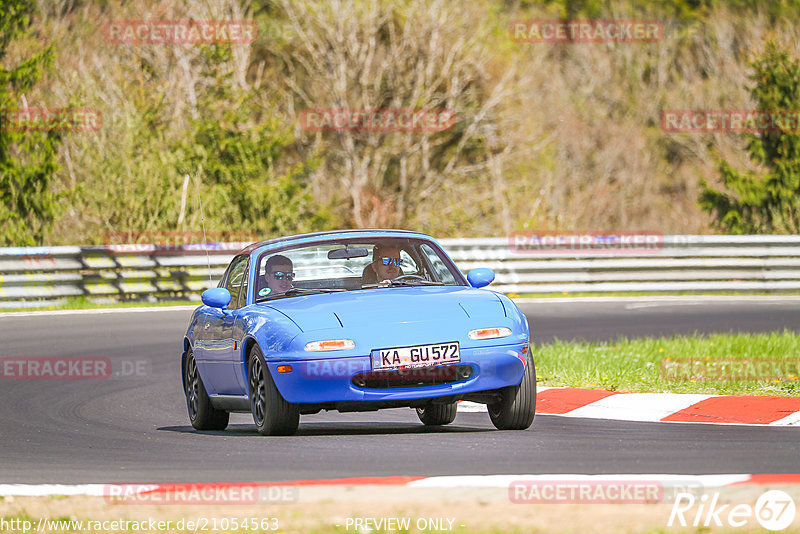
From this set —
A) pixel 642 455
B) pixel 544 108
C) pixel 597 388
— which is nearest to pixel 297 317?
pixel 642 455

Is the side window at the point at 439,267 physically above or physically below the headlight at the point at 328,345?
above

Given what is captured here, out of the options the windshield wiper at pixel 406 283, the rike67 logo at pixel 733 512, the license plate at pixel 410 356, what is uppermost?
the windshield wiper at pixel 406 283

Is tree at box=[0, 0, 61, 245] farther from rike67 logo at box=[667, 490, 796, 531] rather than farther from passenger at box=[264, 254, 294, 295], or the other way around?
rike67 logo at box=[667, 490, 796, 531]

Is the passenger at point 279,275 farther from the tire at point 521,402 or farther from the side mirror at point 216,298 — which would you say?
the tire at point 521,402

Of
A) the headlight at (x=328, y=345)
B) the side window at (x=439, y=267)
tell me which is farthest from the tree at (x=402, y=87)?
the headlight at (x=328, y=345)

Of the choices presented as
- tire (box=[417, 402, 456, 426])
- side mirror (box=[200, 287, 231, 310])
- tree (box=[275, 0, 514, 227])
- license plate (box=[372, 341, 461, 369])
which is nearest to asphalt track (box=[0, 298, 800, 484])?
tire (box=[417, 402, 456, 426])

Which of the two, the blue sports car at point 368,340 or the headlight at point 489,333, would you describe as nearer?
the blue sports car at point 368,340

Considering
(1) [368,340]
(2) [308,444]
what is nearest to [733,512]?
(1) [368,340]

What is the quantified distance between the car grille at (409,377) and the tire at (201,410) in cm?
207

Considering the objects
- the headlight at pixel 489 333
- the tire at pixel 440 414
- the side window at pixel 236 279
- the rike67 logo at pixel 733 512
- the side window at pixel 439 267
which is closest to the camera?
the rike67 logo at pixel 733 512

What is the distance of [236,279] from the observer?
10047mm

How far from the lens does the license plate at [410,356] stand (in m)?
8.08

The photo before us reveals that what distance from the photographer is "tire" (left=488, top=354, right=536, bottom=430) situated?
27.9ft

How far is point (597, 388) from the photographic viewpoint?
11.0 metres
